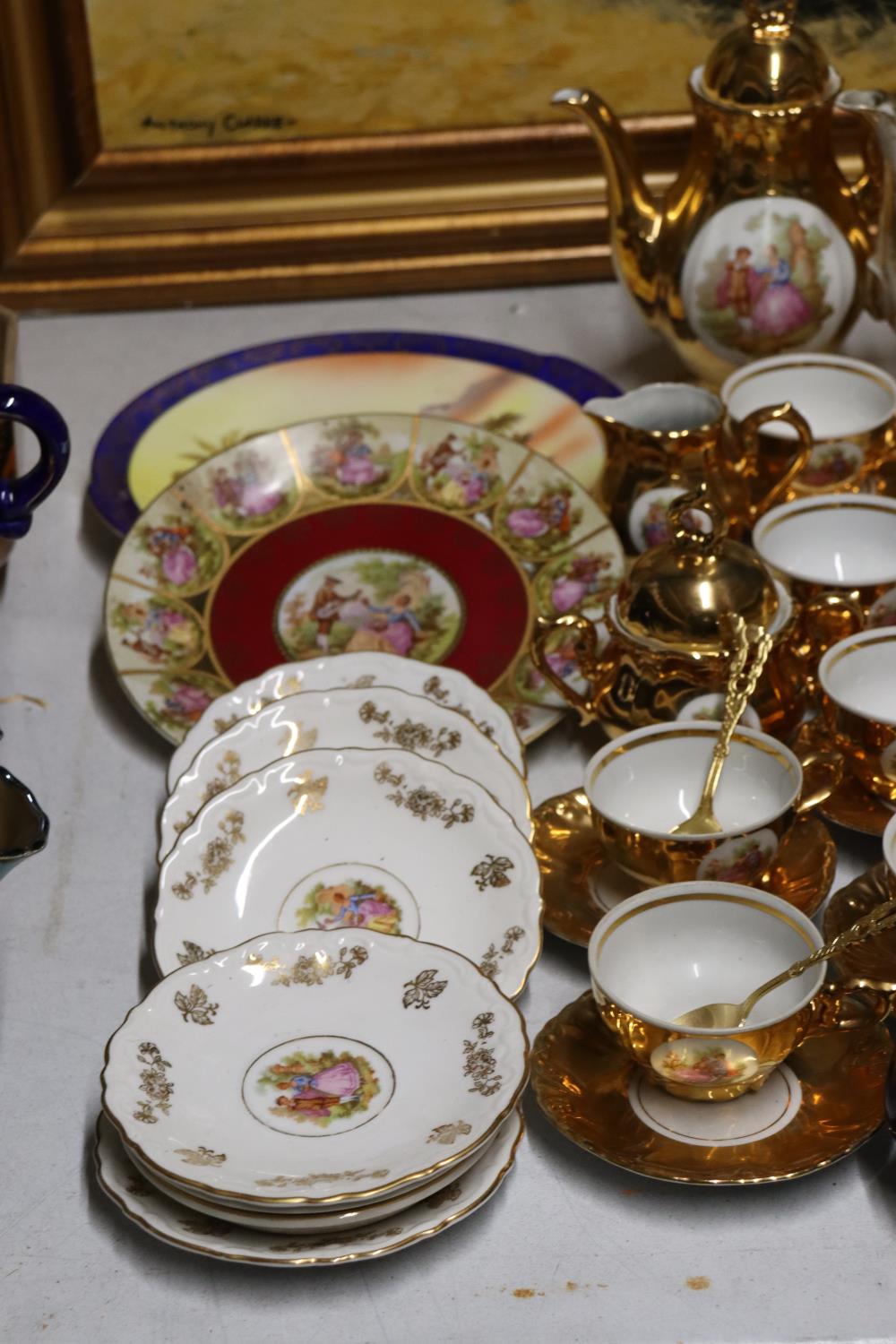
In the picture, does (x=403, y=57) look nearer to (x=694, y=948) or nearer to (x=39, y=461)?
(x=39, y=461)

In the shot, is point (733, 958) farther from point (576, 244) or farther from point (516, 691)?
point (576, 244)

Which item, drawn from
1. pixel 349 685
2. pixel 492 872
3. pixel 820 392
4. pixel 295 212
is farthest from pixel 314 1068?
pixel 295 212

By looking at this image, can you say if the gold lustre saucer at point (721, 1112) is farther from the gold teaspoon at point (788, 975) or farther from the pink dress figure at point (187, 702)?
the pink dress figure at point (187, 702)

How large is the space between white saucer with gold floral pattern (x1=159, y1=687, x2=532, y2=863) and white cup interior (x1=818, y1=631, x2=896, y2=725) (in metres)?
0.16

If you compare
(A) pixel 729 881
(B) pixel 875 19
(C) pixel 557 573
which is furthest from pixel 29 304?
(A) pixel 729 881

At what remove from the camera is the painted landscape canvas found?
44.1 inches

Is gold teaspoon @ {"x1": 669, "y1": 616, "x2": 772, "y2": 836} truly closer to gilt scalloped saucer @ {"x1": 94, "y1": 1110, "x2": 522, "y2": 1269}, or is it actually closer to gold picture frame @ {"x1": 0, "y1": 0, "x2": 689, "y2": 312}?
gilt scalloped saucer @ {"x1": 94, "y1": 1110, "x2": 522, "y2": 1269}

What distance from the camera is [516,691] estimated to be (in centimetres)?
81

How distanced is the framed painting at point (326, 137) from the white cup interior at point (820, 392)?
0.28 meters

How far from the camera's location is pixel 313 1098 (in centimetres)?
60

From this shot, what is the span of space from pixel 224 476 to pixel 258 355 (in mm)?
160

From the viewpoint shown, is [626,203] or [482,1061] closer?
[482,1061]

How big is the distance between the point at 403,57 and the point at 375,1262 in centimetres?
84
